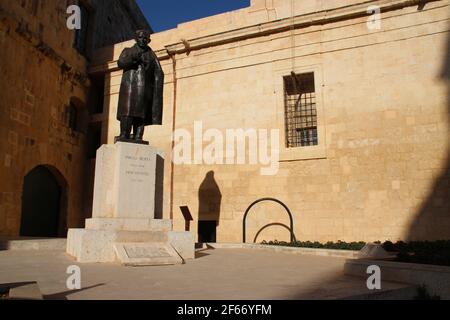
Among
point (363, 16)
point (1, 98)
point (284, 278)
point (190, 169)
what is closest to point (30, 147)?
point (1, 98)

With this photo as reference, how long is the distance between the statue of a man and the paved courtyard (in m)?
2.63

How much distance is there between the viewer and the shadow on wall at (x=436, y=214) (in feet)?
31.8

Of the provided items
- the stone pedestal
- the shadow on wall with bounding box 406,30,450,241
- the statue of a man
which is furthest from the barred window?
the stone pedestal

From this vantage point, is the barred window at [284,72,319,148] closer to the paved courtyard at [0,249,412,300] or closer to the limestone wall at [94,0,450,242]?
the limestone wall at [94,0,450,242]

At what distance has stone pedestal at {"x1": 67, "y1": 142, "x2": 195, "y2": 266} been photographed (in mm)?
6211

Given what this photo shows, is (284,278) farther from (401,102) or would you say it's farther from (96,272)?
(401,102)

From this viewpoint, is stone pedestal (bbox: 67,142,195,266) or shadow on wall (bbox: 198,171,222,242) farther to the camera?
shadow on wall (bbox: 198,171,222,242)

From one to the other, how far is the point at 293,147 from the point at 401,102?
328cm

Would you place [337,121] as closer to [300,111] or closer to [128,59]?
[300,111]

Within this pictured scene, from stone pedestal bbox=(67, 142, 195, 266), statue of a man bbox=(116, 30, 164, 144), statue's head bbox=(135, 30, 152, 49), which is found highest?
statue's head bbox=(135, 30, 152, 49)

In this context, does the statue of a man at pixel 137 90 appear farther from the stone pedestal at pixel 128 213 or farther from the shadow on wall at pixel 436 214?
the shadow on wall at pixel 436 214

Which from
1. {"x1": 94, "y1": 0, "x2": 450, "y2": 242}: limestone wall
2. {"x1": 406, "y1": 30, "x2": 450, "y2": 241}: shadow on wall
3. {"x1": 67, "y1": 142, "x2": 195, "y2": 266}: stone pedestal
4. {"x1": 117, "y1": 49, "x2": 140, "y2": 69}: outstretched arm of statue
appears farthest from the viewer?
{"x1": 94, "y1": 0, "x2": 450, "y2": 242}: limestone wall

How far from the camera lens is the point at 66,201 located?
13992 millimetres

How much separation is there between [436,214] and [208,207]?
6.49 meters
